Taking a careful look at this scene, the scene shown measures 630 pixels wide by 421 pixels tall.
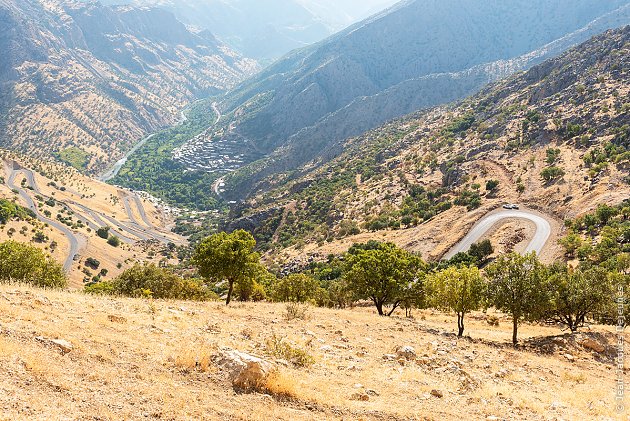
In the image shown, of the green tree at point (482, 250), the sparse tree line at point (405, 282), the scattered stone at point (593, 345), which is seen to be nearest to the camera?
the scattered stone at point (593, 345)

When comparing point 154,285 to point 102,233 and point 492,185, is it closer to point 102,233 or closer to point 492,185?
point 492,185

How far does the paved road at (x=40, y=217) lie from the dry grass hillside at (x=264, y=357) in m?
95.8

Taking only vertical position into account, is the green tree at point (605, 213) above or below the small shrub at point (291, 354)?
above

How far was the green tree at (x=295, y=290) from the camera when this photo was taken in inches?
1871

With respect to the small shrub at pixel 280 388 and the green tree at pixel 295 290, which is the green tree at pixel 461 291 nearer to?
the green tree at pixel 295 290

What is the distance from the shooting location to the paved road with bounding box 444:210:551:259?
75.0 m

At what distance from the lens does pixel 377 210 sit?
113062 millimetres

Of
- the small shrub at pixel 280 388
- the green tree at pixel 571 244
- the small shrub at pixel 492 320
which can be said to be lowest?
the small shrub at pixel 280 388

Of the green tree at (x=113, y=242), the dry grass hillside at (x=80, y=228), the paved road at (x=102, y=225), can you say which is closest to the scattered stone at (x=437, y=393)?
the dry grass hillside at (x=80, y=228)

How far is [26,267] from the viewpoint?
45.6m

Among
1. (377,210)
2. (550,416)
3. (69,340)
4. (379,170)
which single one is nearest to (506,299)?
(550,416)

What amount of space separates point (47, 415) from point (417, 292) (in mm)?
34754

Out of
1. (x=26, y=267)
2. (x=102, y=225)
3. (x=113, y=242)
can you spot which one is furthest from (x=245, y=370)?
(x=102, y=225)

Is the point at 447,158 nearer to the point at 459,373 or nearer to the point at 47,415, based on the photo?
the point at 459,373
